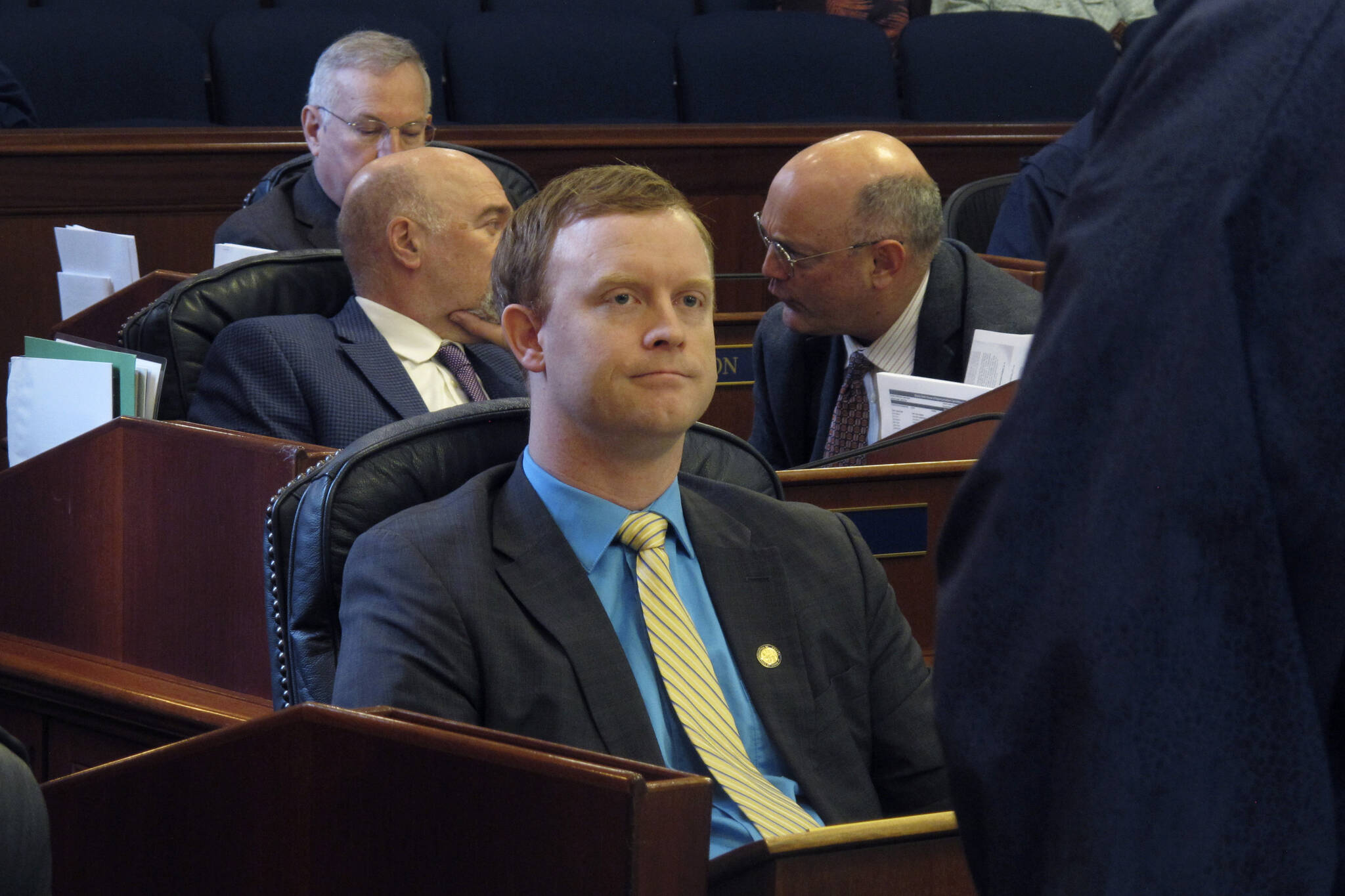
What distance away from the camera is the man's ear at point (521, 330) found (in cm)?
158

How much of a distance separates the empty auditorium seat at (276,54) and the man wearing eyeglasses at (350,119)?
2.69 feet

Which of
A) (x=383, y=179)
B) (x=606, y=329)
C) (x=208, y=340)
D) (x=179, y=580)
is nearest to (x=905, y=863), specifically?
(x=606, y=329)

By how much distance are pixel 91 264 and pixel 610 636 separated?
205 cm

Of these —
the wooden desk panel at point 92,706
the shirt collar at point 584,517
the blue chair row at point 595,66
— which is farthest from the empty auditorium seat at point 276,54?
the shirt collar at point 584,517

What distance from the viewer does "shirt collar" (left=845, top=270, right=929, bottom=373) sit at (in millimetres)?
2879

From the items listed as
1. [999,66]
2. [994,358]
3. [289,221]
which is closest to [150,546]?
[994,358]

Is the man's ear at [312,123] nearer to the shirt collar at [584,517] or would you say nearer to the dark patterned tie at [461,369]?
the dark patterned tie at [461,369]

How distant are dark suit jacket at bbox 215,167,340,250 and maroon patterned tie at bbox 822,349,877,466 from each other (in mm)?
1215

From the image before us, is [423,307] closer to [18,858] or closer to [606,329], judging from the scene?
[606,329]

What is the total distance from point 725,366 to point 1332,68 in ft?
8.98

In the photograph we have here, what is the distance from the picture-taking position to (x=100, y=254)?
2990 millimetres

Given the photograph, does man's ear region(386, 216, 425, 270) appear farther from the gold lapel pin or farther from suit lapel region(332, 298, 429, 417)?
the gold lapel pin

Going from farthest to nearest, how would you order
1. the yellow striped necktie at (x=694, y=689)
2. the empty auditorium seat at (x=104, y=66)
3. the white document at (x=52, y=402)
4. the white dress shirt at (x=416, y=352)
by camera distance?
the empty auditorium seat at (x=104, y=66), the white dress shirt at (x=416, y=352), the white document at (x=52, y=402), the yellow striped necktie at (x=694, y=689)

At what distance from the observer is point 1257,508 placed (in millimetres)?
540
